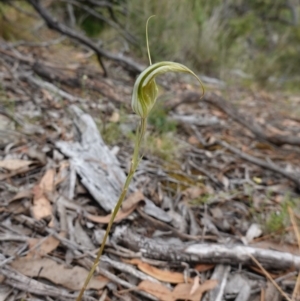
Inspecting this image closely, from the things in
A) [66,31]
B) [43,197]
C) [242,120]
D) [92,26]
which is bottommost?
[92,26]

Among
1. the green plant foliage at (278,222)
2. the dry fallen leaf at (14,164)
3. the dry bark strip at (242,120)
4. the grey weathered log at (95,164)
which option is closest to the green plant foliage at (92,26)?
the dry bark strip at (242,120)

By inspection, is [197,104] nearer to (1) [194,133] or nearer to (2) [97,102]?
(1) [194,133]

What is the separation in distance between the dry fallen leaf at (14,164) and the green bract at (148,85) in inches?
34.4

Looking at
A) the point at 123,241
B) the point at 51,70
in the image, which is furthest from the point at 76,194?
the point at 51,70

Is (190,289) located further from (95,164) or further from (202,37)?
(202,37)

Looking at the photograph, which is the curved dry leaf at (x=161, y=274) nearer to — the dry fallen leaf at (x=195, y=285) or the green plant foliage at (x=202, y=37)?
the dry fallen leaf at (x=195, y=285)

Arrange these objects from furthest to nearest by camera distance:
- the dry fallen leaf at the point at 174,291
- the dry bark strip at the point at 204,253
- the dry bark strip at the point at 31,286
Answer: the dry bark strip at the point at 204,253 → the dry fallen leaf at the point at 174,291 → the dry bark strip at the point at 31,286

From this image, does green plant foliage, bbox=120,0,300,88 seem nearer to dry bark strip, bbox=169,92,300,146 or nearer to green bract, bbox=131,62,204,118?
dry bark strip, bbox=169,92,300,146

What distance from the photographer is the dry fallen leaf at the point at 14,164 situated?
131 centimetres

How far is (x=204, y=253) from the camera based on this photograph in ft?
3.60

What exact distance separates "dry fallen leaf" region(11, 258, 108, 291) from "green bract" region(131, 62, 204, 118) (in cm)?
56

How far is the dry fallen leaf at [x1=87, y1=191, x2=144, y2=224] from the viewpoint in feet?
3.88

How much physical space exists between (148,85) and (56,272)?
2.09 ft

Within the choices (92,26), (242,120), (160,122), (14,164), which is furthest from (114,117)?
(92,26)
